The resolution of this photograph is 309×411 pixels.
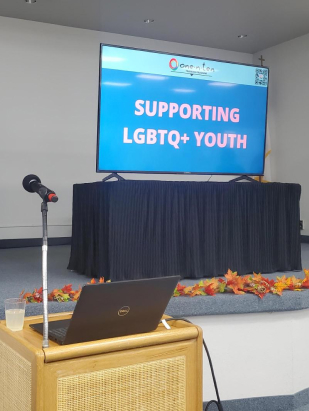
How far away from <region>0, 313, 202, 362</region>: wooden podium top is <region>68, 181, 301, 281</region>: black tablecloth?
1615 millimetres

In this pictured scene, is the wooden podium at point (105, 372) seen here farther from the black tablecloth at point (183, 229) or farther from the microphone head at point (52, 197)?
the black tablecloth at point (183, 229)

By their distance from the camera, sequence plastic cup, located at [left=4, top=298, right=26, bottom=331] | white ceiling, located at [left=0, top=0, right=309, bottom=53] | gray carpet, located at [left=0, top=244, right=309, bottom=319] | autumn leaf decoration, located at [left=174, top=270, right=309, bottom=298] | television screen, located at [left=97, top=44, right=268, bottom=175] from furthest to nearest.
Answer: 1. white ceiling, located at [left=0, top=0, right=309, bottom=53]
2. television screen, located at [left=97, top=44, right=268, bottom=175]
3. autumn leaf decoration, located at [left=174, top=270, right=309, bottom=298]
4. gray carpet, located at [left=0, top=244, right=309, bottom=319]
5. plastic cup, located at [left=4, top=298, right=26, bottom=331]

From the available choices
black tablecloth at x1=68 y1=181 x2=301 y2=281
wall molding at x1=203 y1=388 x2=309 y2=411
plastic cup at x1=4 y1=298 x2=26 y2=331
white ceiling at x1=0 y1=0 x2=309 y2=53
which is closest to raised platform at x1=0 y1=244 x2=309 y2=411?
wall molding at x1=203 y1=388 x2=309 y2=411

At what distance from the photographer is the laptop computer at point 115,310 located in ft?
5.05

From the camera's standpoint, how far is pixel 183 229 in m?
3.67

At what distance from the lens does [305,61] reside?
6.51 m

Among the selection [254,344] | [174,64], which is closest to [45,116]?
[174,64]

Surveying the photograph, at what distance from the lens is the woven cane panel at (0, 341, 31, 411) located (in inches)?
60.3

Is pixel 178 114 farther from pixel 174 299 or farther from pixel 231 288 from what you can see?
pixel 174 299

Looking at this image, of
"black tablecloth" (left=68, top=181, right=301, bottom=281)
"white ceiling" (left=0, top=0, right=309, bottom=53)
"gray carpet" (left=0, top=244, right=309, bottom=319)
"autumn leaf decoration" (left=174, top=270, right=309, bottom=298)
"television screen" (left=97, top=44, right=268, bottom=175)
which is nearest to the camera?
"gray carpet" (left=0, top=244, right=309, bottom=319)

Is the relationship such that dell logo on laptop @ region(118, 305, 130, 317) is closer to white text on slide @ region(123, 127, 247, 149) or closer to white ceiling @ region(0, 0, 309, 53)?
white text on slide @ region(123, 127, 247, 149)

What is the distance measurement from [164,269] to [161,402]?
6.29 ft

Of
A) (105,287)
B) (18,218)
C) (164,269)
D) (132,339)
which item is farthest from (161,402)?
(18,218)

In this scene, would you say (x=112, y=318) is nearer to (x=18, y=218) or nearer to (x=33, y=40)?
(x=18, y=218)
